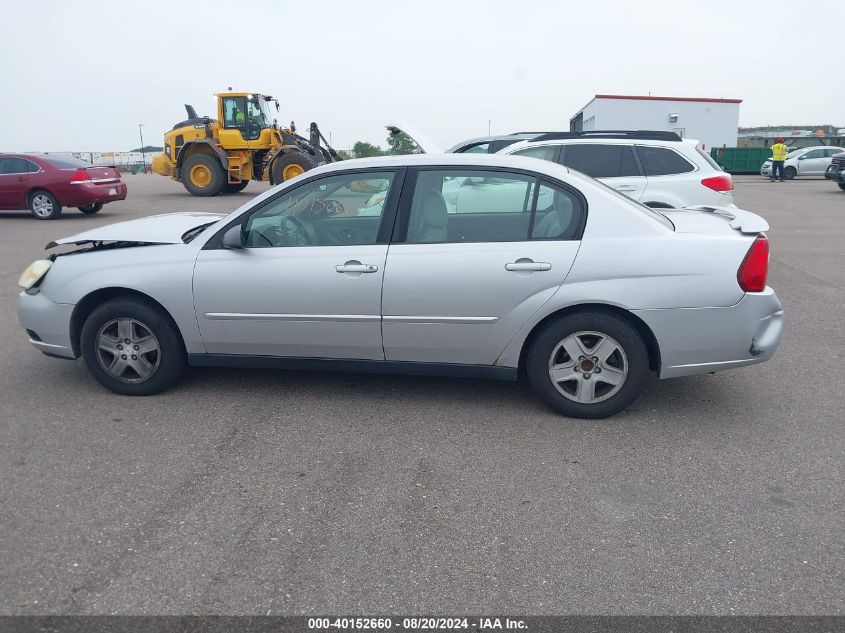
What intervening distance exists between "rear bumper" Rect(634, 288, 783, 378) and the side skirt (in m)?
0.90

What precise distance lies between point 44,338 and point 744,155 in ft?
127

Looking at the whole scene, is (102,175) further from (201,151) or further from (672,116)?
(672,116)

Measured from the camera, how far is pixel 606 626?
2633mm

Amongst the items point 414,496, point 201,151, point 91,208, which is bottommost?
point 414,496

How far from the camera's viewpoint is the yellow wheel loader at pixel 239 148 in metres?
20.4

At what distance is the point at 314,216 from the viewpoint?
4754mm

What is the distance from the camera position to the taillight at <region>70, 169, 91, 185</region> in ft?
52.0

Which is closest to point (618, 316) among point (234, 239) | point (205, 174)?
point (234, 239)

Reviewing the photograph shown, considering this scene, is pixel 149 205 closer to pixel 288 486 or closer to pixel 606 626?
pixel 288 486

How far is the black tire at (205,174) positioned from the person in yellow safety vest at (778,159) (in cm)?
2268

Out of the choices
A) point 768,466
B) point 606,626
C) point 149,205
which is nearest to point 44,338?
point 606,626

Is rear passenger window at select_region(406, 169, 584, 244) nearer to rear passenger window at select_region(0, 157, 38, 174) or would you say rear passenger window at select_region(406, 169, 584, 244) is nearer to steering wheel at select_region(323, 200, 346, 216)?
steering wheel at select_region(323, 200, 346, 216)

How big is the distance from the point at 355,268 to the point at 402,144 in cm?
172

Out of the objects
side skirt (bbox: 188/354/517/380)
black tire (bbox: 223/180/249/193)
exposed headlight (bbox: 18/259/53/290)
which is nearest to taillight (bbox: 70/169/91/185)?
black tire (bbox: 223/180/249/193)
